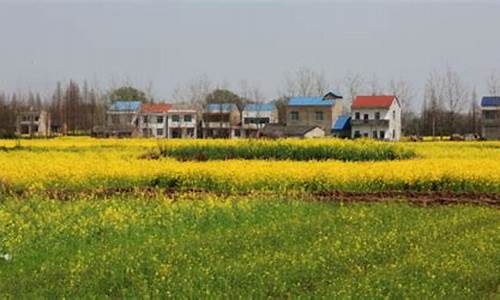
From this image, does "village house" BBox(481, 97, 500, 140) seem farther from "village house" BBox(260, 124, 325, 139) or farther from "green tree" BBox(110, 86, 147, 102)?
"green tree" BBox(110, 86, 147, 102)

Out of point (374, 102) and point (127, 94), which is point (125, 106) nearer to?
point (127, 94)

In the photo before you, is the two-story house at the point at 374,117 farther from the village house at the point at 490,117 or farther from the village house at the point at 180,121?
the village house at the point at 180,121

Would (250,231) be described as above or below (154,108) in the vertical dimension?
below

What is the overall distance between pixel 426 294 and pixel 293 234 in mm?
4369

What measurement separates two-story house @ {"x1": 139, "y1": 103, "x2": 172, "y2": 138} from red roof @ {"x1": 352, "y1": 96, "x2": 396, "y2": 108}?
94.1 feet

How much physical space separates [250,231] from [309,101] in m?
80.9

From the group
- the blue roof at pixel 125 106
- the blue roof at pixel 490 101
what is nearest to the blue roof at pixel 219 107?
the blue roof at pixel 125 106

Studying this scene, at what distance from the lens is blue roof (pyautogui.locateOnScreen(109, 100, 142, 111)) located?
9844 cm

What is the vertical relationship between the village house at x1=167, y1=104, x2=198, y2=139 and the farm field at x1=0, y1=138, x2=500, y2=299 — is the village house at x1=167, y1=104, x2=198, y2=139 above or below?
above

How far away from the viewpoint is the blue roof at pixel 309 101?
92.1m

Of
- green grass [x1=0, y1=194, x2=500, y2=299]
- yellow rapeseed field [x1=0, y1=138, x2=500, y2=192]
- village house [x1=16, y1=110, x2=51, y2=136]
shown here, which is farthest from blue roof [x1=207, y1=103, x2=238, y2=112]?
green grass [x1=0, y1=194, x2=500, y2=299]

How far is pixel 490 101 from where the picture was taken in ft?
284

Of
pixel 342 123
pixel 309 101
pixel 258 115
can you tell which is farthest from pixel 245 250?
pixel 258 115

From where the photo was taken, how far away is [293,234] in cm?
1218
